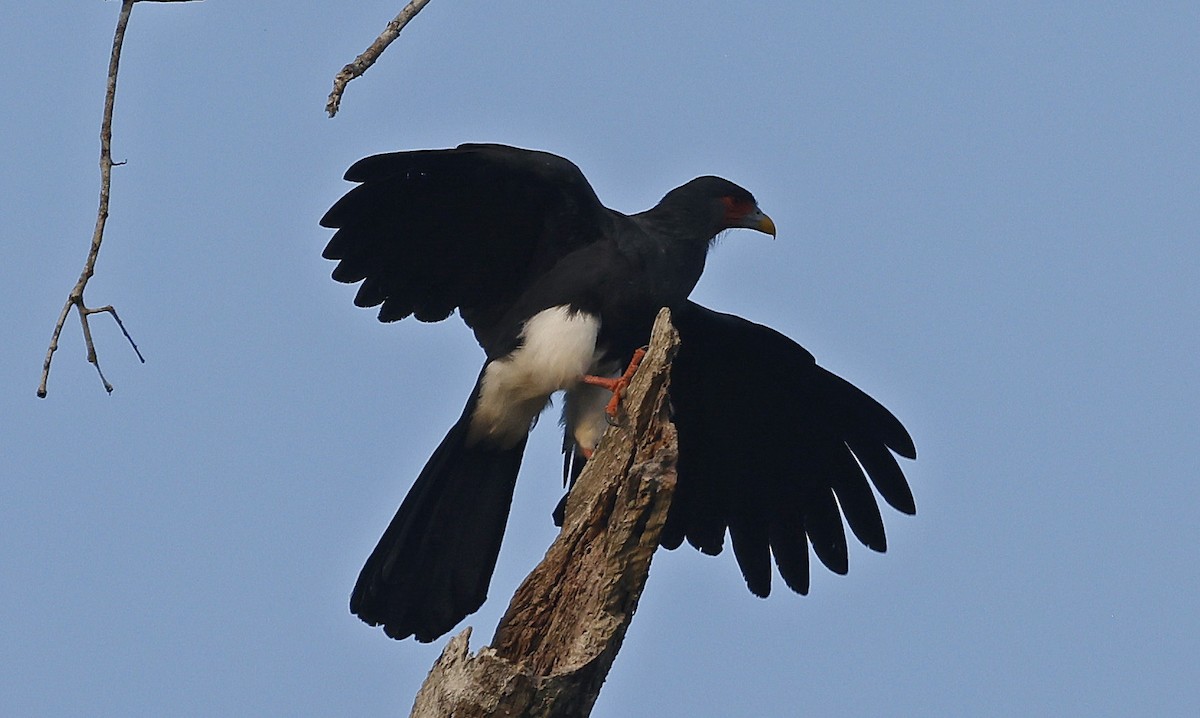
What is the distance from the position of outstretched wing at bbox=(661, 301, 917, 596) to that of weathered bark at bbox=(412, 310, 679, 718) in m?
2.05

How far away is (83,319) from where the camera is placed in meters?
4.21

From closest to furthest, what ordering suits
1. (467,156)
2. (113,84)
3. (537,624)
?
(113,84)
(537,624)
(467,156)

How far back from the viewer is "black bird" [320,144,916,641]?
6.38 meters

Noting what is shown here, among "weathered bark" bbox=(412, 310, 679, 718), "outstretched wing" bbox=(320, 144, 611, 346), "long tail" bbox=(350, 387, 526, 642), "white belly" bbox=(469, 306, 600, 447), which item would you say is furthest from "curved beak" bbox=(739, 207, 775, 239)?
"weathered bark" bbox=(412, 310, 679, 718)

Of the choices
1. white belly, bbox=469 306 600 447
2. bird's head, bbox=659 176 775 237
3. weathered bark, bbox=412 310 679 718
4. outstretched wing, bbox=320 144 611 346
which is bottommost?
weathered bark, bbox=412 310 679 718

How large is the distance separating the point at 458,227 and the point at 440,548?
1.41 m

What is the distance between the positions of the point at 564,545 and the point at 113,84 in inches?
82.3

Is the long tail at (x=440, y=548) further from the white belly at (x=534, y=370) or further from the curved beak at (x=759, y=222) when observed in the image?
the curved beak at (x=759, y=222)

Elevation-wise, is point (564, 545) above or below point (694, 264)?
below

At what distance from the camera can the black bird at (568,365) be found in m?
6.38

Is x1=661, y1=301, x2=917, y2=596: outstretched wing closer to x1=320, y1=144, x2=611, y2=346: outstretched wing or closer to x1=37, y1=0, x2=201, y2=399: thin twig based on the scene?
x1=320, y1=144, x2=611, y2=346: outstretched wing

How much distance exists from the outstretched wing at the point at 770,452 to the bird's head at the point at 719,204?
461mm

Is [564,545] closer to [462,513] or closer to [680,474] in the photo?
[462,513]

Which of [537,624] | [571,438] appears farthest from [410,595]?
[537,624]
